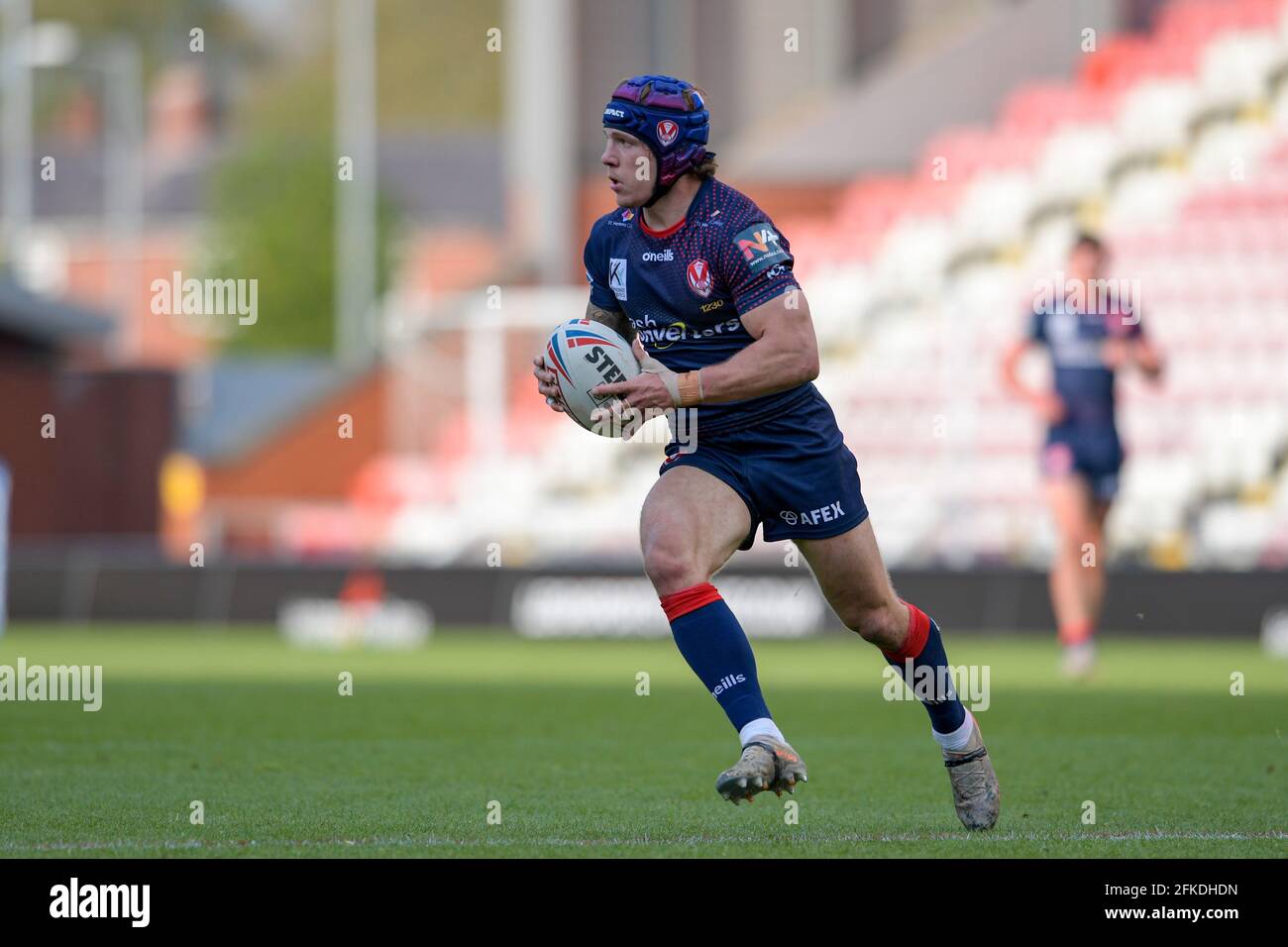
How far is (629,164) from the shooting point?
6957 mm

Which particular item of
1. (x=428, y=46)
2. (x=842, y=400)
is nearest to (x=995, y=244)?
(x=842, y=400)

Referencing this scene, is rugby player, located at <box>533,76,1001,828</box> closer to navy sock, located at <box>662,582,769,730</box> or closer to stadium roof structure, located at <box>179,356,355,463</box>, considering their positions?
navy sock, located at <box>662,582,769,730</box>

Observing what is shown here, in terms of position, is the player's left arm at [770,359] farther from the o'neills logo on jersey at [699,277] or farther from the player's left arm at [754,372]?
the o'neills logo on jersey at [699,277]

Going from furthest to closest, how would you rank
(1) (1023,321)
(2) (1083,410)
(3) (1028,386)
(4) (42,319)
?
(4) (42,319), (1) (1023,321), (3) (1028,386), (2) (1083,410)

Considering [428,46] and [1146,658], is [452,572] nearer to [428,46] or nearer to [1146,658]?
[1146,658]

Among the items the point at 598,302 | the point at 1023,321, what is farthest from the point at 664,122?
the point at 1023,321

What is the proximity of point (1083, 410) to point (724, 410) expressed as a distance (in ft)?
24.9

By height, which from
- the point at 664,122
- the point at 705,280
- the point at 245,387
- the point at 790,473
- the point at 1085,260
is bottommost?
the point at 790,473

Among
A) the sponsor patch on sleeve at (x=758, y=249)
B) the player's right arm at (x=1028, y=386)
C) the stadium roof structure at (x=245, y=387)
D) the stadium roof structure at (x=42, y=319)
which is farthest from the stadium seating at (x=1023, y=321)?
the stadium roof structure at (x=245, y=387)

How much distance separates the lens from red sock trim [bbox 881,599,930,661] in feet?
23.7

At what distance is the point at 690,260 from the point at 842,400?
16302 millimetres

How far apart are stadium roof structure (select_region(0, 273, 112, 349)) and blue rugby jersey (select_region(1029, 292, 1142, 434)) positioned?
52.4 feet

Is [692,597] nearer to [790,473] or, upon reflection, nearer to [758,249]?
[790,473]

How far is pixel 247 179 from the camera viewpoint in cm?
6775
